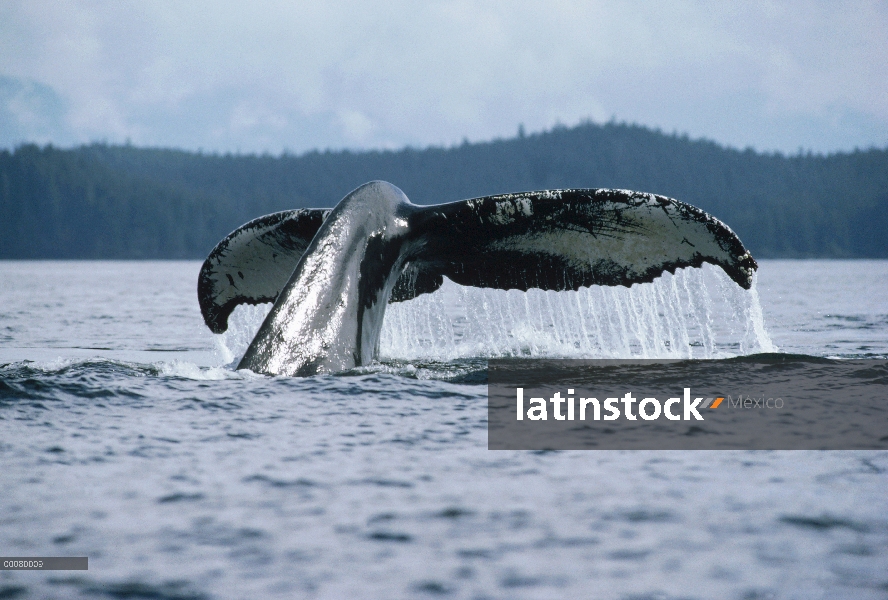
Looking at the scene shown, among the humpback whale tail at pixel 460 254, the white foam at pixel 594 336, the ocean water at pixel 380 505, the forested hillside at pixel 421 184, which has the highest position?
the forested hillside at pixel 421 184

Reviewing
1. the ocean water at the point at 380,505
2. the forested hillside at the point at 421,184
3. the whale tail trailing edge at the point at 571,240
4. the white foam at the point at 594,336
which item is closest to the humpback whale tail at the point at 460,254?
the whale tail trailing edge at the point at 571,240

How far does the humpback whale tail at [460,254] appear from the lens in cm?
657

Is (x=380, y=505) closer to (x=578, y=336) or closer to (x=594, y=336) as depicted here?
(x=578, y=336)

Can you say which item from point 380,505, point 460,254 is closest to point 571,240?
point 460,254

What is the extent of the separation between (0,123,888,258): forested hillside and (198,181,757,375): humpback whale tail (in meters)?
123

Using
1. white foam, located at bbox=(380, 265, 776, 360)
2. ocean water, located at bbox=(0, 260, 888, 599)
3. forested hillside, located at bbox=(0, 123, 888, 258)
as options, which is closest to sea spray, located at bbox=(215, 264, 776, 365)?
white foam, located at bbox=(380, 265, 776, 360)

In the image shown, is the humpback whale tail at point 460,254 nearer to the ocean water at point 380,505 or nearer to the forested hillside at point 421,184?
the ocean water at point 380,505

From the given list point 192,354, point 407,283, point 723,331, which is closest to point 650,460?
point 407,283

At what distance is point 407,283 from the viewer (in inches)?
300

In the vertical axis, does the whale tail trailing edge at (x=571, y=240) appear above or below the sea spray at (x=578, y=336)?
above

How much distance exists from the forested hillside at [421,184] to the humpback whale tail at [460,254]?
12255 cm

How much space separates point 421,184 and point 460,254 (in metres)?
167

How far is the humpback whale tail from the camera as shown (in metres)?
6.57

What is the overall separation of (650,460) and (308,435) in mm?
1961
